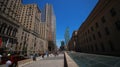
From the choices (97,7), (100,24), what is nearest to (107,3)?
(97,7)

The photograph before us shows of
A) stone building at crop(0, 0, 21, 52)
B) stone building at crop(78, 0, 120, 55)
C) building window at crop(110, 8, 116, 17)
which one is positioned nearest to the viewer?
stone building at crop(78, 0, 120, 55)

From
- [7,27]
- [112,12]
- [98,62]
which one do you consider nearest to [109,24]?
[112,12]

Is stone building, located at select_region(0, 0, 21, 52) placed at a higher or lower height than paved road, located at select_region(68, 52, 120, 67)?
higher

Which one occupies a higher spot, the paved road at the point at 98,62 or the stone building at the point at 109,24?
the stone building at the point at 109,24

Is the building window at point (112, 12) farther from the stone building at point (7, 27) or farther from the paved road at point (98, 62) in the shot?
the stone building at point (7, 27)

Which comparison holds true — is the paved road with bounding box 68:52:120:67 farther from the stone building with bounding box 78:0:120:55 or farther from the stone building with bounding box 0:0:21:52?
the stone building with bounding box 0:0:21:52

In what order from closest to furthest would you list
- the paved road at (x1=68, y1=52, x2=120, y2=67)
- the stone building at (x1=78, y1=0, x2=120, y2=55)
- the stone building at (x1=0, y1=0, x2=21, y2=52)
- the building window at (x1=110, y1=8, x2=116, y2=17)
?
the paved road at (x1=68, y1=52, x2=120, y2=67) → the stone building at (x1=78, y1=0, x2=120, y2=55) → the building window at (x1=110, y1=8, x2=116, y2=17) → the stone building at (x1=0, y1=0, x2=21, y2=52)

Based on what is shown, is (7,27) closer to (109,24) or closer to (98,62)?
(109,24)

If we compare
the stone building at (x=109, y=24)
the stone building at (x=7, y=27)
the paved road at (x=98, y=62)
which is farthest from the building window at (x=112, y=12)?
the stone building at (x=7, y=27)

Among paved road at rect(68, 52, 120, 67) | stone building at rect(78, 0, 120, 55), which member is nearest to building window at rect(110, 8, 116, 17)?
stone building at rect(78, 0, 120, 55)

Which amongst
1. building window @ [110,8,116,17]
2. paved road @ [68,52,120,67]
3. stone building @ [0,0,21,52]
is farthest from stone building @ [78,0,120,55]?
stone building @ [0,0,21,52]

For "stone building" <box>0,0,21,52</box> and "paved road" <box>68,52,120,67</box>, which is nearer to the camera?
"paved road" <box>68,52,120,67</box>

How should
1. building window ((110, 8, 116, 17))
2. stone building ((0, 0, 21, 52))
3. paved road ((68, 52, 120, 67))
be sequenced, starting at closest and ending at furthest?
paved road ((68, 52, 120, 67)), building window ((110, 8, 116, 17)), stone building ((0, 0, 21, 52))

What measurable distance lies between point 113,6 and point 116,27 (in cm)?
440
